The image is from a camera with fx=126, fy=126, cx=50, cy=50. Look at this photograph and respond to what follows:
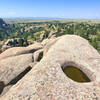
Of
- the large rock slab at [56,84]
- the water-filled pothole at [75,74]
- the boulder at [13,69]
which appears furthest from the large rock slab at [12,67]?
the water-filled pothole at [75,74]

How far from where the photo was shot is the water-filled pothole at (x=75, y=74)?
42.8ft

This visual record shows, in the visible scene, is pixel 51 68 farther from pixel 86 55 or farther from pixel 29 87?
pixel 86 55

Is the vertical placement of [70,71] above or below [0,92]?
above

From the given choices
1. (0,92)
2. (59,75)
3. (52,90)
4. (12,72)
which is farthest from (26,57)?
(52,90)


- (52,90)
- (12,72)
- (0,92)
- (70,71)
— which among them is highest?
(52,90)

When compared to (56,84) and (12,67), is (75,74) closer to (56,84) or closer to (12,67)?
(56,84)

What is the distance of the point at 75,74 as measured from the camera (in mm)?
13539

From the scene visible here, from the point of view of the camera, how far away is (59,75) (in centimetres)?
1080

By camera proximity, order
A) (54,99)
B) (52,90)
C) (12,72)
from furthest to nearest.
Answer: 1. (12,72)
2. (52,90)
3. (54,99)

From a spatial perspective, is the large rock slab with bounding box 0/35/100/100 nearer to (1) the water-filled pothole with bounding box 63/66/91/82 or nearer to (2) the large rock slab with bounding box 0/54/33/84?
(1) the water-filled pothole with bounding box 63/66/91/82

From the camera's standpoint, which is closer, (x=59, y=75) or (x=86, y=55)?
(x=59, y=75)

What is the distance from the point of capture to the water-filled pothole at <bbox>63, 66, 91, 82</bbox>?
1303 centimetres

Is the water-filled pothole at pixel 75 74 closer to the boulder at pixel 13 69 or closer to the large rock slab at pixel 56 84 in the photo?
the large rock slab at pixel 56 84

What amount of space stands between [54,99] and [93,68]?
252 inches
